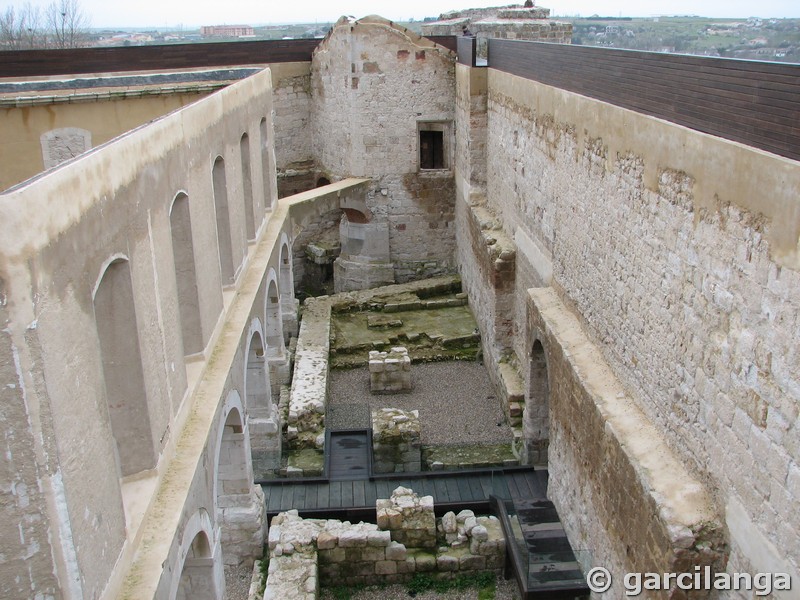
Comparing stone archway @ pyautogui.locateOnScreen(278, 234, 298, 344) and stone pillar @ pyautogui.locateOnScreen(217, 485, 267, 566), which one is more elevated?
stone archway @ pyautogui.locateOnScreen(278, 234, 298, 344)

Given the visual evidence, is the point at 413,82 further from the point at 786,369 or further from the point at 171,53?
the point at 786,369

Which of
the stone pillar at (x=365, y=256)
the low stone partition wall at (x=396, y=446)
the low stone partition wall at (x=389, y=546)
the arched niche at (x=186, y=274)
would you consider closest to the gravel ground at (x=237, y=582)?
the low stone partition wall at (x=389, y=546)

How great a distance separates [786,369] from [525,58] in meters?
8.26

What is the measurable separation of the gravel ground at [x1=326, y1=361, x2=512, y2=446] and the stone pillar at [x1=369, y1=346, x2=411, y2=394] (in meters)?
0.12

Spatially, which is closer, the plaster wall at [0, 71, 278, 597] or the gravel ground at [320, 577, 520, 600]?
the plaster wall at [0, 71, 278, 597]

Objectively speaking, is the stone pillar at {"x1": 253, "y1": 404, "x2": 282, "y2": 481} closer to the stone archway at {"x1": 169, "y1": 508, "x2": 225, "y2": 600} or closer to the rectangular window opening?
the stone archway at {"x1": 169, "y1": 508, "x2": 225, "y2": 600}

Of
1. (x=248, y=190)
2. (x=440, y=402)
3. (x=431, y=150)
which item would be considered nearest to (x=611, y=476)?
(x=440, y=402)

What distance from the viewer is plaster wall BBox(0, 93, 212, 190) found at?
1002 cm

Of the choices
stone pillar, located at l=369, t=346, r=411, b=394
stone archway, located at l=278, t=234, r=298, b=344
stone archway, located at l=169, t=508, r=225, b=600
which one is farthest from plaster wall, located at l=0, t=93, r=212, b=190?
stone pillar, located at l=369, t=346, r=411, b=394

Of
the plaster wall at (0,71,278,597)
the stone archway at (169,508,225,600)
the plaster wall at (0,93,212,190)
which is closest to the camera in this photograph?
the plaster wall at (0,71,278,597)

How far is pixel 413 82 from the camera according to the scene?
Answer: 17.0 m
